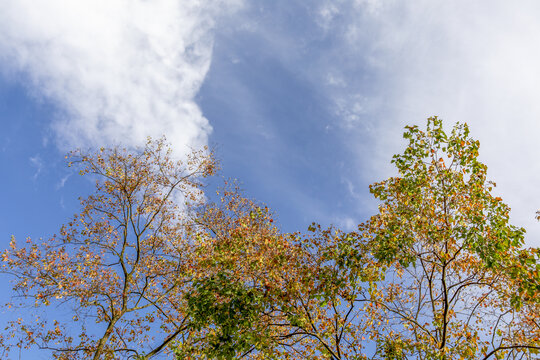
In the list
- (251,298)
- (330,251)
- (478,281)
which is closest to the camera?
(251,298)

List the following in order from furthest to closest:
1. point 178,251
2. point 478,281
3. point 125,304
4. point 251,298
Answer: point 178,251 < point 125,304 < point 478,281 < point 251,298

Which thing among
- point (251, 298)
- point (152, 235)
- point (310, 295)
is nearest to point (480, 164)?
point (310, 295)

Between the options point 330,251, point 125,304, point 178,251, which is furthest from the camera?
point 178,251

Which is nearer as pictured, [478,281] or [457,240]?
[457,240]

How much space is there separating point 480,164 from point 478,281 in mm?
4785

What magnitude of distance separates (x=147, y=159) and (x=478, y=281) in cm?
1945

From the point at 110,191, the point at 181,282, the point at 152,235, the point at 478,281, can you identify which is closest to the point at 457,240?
the point at 478,281

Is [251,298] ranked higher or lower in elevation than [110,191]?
lower

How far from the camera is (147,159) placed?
2247 centimetres

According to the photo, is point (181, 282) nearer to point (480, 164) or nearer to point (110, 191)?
point (110, 191)

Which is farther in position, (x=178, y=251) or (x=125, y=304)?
(x=178, y=251)

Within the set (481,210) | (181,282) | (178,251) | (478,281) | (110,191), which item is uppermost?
(110,191)

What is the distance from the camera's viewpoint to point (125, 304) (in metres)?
19.8

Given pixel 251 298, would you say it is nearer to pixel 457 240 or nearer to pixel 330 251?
pixel 330 251
